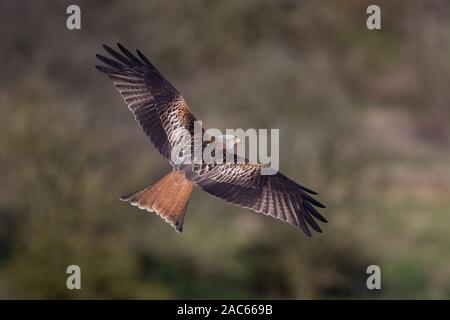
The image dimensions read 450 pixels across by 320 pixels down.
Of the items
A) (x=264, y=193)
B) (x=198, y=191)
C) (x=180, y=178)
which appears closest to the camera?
(x=180, y=178)

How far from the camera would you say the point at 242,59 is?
2077cm

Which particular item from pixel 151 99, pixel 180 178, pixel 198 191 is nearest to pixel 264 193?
pixel 180 178

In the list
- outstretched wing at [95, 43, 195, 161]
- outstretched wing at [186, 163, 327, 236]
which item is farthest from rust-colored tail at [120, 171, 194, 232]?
outstretched wing at [95, 43, 195, 161]

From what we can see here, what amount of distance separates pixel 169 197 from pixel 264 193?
91 cm

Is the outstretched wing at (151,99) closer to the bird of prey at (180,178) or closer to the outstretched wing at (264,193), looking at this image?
the bird of prey at (180,178)

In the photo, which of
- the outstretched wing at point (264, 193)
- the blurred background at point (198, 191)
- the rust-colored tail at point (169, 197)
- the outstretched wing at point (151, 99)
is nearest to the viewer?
the rust-colored tail at point (169, 197)

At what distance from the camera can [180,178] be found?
785 cm

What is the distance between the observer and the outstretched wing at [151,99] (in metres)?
8.44

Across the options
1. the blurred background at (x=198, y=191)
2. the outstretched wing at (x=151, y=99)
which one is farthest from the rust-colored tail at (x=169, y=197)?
the blurred background at (x=198, y=191)

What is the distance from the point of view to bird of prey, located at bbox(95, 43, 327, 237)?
7.89m

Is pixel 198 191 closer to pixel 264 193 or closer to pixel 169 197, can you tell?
pixel 264 193

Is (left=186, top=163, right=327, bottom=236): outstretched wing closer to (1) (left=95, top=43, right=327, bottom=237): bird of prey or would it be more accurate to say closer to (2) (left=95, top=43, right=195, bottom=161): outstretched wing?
(1) (left=95, top=43, right=327, bottom=237): bird of prey

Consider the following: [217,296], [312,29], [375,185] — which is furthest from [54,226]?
[312,29]
